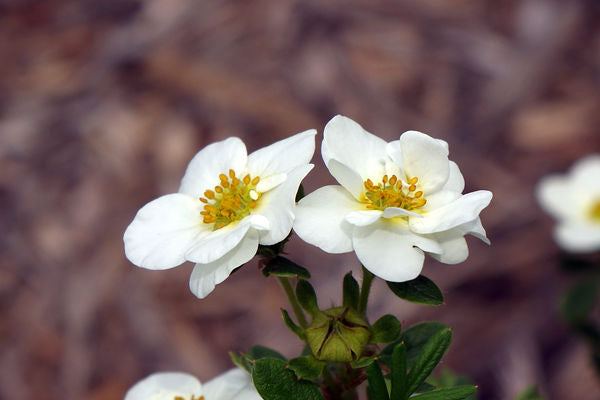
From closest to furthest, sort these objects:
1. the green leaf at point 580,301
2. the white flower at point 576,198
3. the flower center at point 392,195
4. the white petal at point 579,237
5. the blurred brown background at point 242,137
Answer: the flower center at point 392,195 → the green leaf at point 580,301 → the white petal at point 579,237 → the white flower at point 576,198 → the blurred brown background at point 242,137

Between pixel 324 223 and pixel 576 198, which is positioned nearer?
pixel 324 223

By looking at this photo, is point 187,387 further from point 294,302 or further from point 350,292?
point 350,292

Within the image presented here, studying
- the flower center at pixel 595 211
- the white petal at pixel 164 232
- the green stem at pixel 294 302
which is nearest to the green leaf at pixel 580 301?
the flower center at pixel 595 211

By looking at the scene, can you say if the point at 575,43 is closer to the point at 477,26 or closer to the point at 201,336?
the point at 477,26

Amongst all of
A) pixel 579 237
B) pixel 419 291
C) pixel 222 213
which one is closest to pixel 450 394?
pixel 419 291

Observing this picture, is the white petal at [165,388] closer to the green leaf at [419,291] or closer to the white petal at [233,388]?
the white petal at [233,388]

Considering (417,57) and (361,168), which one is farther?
(417,57)

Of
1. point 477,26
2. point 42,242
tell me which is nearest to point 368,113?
point 477,26
